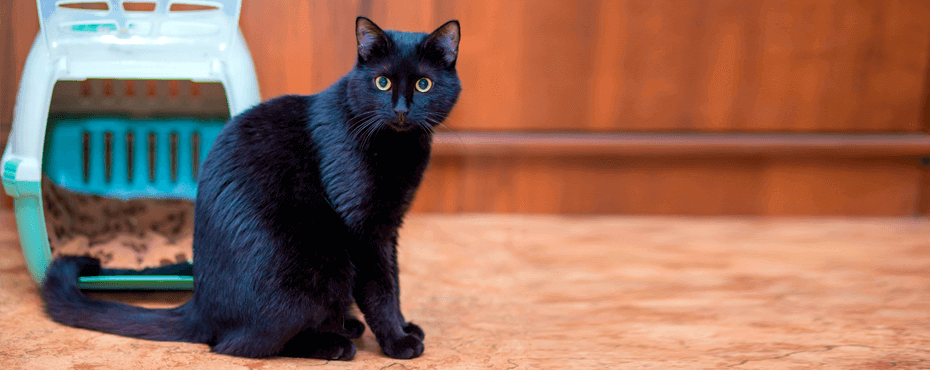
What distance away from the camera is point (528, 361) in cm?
102

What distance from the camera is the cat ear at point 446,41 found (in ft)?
3.20

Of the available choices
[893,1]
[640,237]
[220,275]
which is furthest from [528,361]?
[893,1]

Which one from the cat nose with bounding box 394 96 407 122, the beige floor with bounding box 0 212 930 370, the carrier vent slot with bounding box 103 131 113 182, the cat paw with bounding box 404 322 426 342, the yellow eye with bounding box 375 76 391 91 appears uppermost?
the yellow eye with bounding box 375 76 391 91

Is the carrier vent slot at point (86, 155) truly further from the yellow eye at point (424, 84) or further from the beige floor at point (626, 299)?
the yellow eye at point (424, 84)

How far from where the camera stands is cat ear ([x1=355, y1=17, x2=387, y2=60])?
3.17 feet

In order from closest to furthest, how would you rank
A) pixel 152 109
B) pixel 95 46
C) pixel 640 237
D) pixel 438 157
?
1. pixel 95 46
2. pixel 152 109
3. pixel 640 237
4. pixel 438 157

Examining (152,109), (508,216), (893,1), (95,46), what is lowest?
(508,216)

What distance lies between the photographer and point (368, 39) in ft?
3.20

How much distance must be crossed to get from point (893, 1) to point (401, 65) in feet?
5.43

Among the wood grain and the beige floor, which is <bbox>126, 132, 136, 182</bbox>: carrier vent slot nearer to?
the beige floor

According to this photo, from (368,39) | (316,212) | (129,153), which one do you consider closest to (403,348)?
(316,212)

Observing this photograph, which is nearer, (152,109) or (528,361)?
(528,361)

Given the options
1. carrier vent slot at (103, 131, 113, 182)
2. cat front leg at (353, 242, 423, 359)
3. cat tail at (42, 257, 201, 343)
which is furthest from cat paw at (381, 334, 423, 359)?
carrier vent slot at (103, 131, 113, 182)

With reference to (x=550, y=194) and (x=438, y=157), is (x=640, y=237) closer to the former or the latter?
(x=550, y=194)
